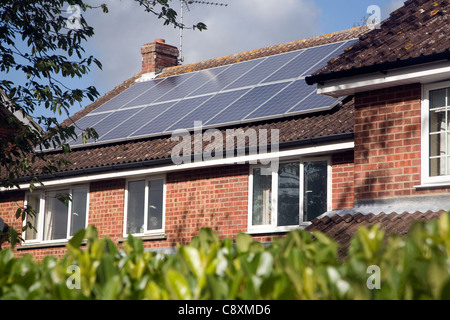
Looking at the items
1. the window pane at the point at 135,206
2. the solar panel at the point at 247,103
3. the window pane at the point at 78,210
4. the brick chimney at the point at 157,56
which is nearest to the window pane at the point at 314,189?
the solar panel at the point at 247,103

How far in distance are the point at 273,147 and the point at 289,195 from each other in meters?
1.17

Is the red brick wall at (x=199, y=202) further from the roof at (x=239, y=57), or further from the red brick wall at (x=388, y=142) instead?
the roof at (x=239, y=57)

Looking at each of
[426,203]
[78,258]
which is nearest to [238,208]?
[426,203]

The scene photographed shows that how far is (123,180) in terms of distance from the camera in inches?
720

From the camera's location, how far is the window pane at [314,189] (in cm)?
1479

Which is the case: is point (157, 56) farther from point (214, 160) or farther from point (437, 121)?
point (437, 121)

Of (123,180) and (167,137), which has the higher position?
(167,137)

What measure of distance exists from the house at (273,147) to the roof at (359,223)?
3 centimetres

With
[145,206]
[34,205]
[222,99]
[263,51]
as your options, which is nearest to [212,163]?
[145,206]

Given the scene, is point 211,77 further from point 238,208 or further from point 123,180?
point 238,208

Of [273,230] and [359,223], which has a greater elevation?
→ [359,223]

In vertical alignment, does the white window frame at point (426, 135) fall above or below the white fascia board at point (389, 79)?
below

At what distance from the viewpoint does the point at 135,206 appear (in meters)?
18.1

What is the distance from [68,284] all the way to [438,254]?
1.94m
